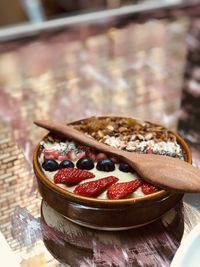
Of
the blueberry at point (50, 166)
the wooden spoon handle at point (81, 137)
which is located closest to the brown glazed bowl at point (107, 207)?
the blueberry at point (50, 166)

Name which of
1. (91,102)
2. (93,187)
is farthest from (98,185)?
(91,102)

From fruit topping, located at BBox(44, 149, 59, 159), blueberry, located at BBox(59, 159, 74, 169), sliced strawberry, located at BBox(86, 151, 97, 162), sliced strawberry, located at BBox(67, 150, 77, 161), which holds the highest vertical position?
fruit topping, located at BBox(44, 149, 59, 159)

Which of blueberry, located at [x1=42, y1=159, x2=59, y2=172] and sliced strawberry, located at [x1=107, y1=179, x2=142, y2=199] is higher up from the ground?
blueberry, located at [x1=42, y1=159, x2=59, y2=172]

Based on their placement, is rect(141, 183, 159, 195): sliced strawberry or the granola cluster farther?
the granola cluster

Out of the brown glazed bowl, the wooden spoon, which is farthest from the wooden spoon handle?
the brown glazed bowl

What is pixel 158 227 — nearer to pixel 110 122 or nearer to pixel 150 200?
pixel 150 200

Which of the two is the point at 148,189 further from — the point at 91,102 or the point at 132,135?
the point at 91,102

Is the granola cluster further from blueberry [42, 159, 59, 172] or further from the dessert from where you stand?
blueberry [42, 159, 59, 172]

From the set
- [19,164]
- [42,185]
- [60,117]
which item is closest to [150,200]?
[42,185]
